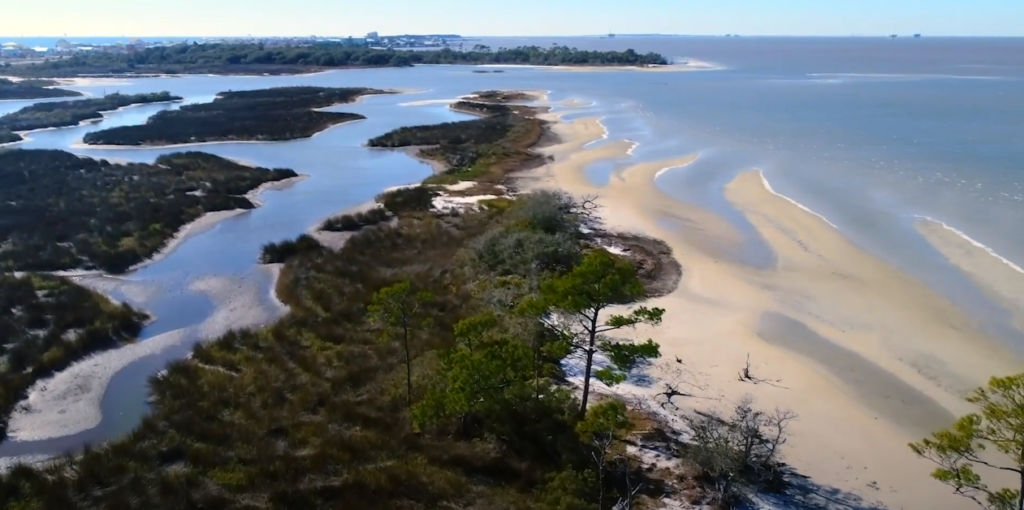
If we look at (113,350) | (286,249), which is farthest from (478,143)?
(113,350)

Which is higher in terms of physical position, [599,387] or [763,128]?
[763,128]

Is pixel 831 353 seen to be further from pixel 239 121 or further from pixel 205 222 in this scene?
pixel 239 121

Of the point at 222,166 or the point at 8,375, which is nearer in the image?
the point at 8,375

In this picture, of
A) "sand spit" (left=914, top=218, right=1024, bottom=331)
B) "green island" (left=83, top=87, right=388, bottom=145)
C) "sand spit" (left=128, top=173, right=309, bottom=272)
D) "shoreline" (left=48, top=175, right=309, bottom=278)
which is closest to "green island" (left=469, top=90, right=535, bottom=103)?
"green island" (left=83, top=87, right=388, bottom=145)

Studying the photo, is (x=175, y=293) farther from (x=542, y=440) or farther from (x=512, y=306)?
(x=542, y=440)

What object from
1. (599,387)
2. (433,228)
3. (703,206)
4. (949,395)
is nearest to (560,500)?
(599,387)

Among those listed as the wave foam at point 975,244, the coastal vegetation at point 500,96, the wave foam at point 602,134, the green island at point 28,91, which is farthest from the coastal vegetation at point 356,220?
the green island at point 28,91
